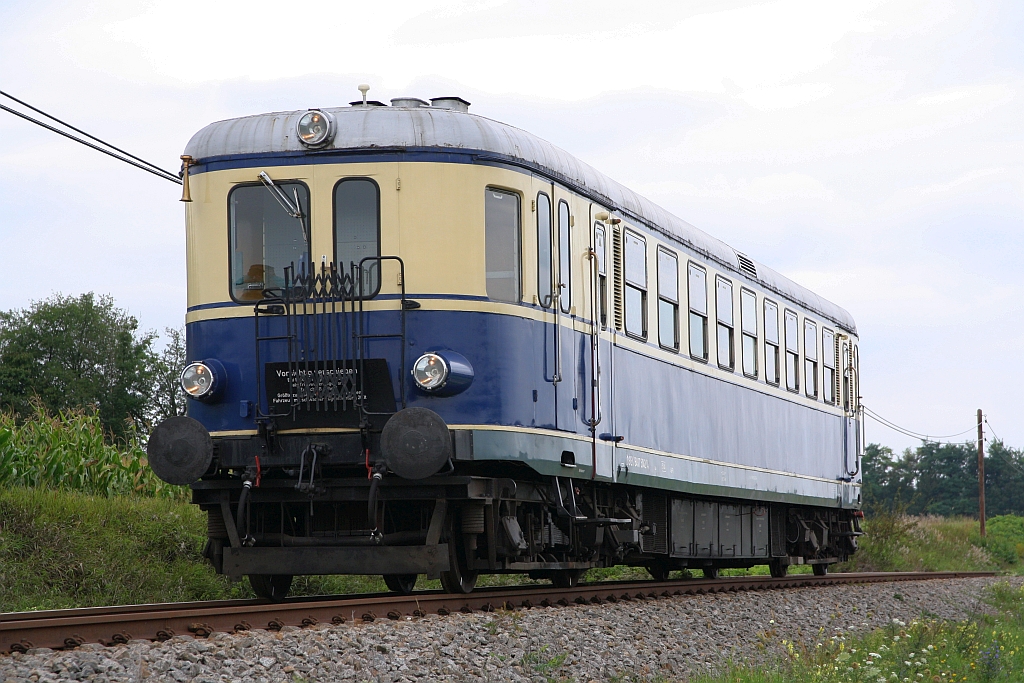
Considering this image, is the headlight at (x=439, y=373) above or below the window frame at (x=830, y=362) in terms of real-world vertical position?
below

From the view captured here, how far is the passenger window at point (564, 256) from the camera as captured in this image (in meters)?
11.3

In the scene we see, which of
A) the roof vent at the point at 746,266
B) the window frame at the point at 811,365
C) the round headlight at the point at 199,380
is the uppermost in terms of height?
the roof vent at the point at 746,266

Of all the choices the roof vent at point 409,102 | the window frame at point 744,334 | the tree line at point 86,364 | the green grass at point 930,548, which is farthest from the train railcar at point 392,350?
the tree line at point 86,364

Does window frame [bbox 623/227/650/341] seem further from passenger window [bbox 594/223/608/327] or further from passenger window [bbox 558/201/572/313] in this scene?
passenger window [bbox 558/201/572/313]

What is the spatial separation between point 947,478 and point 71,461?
78.4 m

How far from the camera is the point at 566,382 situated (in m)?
11.2

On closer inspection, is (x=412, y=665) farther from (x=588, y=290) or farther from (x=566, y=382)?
(x=588, y=290)

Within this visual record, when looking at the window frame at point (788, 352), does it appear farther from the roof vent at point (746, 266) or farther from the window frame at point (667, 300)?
the window frame at point (667, 300)

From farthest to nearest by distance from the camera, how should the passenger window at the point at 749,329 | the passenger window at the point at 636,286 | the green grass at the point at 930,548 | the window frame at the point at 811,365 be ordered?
1. the green grass at the point at 930,548
2. the window frame at the point at 811,365
3. the passenger window at the point at 749,329
4. the passenger window at the point at 636,286

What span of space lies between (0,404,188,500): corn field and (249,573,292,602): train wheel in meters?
4.61

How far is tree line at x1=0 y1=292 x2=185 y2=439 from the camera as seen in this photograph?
177ft

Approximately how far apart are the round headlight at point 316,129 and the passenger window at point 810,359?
10.4 m

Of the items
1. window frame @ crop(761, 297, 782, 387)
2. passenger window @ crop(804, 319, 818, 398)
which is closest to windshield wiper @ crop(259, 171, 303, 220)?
window frame @ crop(761, 297, 782, 387)

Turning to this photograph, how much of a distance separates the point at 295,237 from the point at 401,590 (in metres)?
3.06
